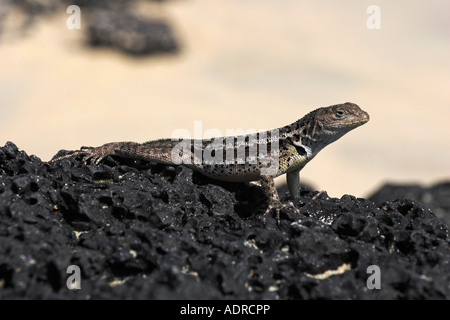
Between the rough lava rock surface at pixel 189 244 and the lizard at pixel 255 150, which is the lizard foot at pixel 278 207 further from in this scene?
the lizard at pixel 255 150

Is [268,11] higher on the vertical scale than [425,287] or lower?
higher

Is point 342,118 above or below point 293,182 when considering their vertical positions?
above

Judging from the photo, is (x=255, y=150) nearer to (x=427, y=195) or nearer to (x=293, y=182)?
(x=293, y=182)

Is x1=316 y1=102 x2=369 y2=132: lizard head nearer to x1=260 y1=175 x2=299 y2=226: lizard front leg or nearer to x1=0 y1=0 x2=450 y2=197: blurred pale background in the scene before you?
x1=260 y1=175 x2=299 y2=226: lizard front leg

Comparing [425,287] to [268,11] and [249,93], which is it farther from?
[268,11]

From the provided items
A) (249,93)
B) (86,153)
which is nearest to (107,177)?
(86,153)

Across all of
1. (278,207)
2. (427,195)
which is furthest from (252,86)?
(278,207)

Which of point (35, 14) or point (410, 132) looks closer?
point (410, 132)
